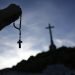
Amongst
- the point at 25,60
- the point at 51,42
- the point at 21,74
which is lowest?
the point at 21,74

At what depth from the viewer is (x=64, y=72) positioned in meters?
26.4

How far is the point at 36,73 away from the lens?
91.5ft

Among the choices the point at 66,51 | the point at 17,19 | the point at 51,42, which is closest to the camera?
the point at 17,19

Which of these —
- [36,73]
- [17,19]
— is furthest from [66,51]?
[17,19]

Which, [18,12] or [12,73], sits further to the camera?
[12,73]

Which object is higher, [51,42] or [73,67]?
[51,42]

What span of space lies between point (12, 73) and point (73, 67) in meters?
9.38

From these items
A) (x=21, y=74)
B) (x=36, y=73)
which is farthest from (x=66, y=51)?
(x=21, y=74)

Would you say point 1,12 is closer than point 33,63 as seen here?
Yes

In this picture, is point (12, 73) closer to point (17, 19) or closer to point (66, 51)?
point (66, 51)

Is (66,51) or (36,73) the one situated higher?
(66,51)

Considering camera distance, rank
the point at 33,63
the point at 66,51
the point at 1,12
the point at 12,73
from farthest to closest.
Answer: the point at 66,51 → the point at 33,63 → the point at 12,73 → the point at 1,12

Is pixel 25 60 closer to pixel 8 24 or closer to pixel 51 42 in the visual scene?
pixel 51 42

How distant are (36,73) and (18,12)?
25125 mm
